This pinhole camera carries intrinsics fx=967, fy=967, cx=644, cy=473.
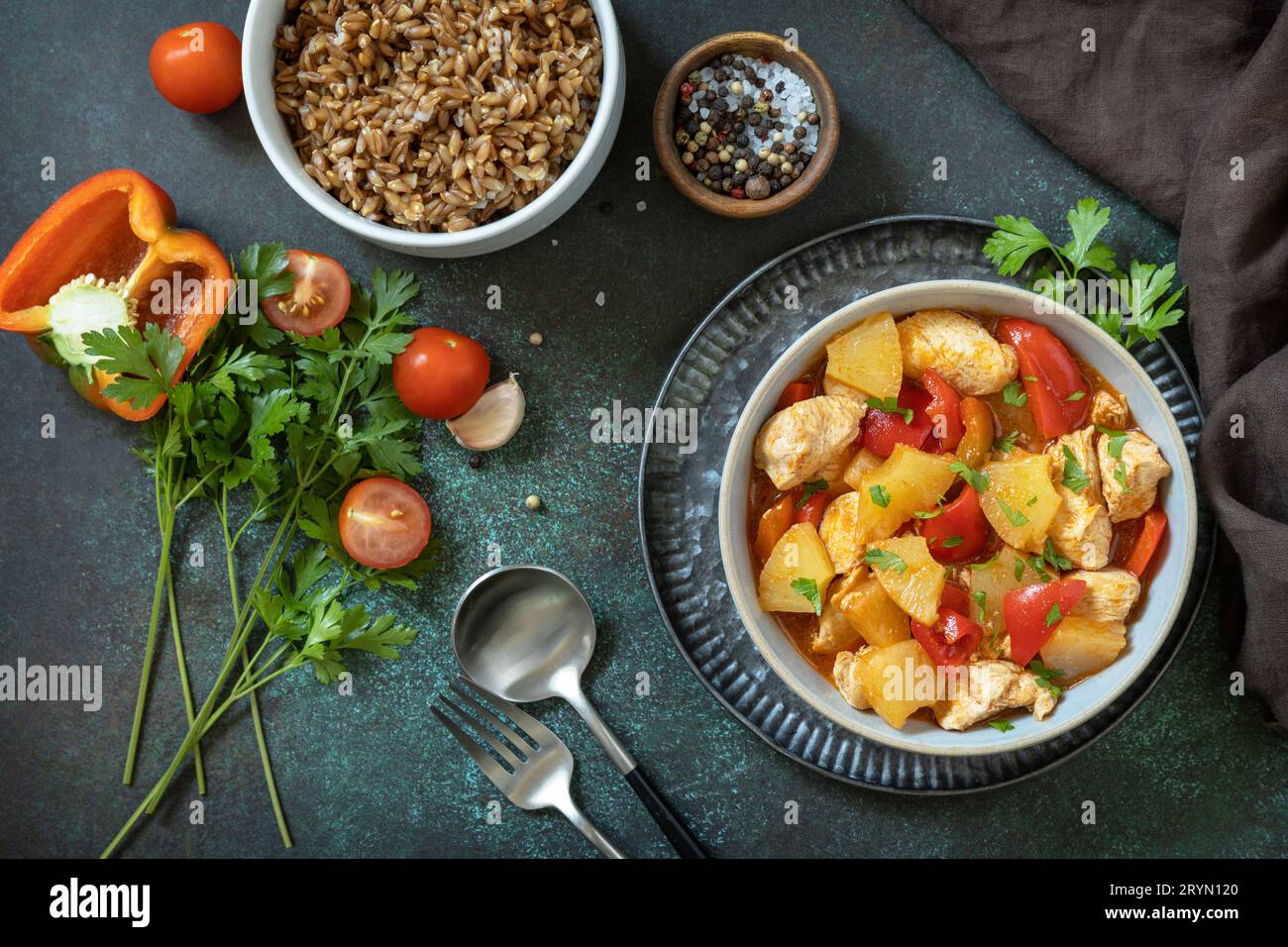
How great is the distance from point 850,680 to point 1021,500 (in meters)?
0.49

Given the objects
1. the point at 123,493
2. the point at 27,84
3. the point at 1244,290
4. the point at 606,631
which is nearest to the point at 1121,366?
the point at 1244,290

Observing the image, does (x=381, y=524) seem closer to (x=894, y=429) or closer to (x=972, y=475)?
(x=894, y=429)

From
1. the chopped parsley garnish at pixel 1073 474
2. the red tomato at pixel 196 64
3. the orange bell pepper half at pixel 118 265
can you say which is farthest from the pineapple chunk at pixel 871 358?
the red tomato at pixel 196 64

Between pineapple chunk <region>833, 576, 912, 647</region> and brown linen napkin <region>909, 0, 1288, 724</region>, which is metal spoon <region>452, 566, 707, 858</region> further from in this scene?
brown linen napkin <region>909, 0, 1288, 724</region>

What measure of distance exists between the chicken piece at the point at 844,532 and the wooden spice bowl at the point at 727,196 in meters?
0.67

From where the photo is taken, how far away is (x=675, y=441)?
7.23 feet

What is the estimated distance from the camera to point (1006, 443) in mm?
1990

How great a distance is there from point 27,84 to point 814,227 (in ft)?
6.35

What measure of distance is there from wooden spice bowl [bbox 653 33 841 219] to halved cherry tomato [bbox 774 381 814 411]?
412 mm

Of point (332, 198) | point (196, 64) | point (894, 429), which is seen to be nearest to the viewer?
point (894, 429)

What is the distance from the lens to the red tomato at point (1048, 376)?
6.35 ft

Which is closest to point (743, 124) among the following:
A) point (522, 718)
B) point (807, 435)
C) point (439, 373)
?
point (807, 435)

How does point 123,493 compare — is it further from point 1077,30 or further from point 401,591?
point 1077,30

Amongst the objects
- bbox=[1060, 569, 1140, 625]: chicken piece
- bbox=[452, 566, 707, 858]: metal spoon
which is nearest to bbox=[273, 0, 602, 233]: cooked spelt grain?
bbox=[452, 566, 707, 858]: metal spoon
